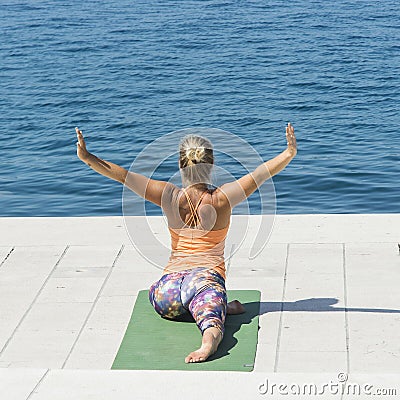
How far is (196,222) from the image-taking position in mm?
6266

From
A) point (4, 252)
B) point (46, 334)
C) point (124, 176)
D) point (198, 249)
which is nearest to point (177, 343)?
point (198, 249)

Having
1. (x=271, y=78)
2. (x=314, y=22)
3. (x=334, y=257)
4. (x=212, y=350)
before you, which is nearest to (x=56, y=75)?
Answer: (x=271, y=78)

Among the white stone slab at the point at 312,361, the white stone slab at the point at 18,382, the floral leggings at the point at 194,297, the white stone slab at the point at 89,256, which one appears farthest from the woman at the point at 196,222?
the white stone slab at the point at 89,256

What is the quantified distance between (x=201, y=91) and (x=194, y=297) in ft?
41.2

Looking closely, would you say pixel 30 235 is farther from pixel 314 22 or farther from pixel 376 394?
pixel 314 22

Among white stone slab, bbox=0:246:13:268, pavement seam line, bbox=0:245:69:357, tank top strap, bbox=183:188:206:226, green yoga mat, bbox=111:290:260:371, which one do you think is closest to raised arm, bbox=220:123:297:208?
tank top strap, bbox=183:188:206:226

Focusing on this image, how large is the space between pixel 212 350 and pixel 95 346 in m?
0.79

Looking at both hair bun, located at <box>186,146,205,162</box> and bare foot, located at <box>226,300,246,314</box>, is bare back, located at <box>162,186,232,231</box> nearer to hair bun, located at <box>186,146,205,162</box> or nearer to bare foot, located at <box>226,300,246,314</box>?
hair bun, located at <box>186,146,205,162</box>

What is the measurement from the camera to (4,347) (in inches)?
240

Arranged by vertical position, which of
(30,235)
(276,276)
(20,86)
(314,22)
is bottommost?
(276,276)

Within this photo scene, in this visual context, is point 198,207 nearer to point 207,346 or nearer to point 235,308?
point 235,308

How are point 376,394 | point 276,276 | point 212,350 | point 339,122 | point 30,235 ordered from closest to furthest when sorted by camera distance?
point 376,394, point 212,350, point 276,276, point 30,235, point 339,122

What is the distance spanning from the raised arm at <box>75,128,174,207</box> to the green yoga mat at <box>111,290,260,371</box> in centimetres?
82

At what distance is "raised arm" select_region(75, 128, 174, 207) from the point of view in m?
5.87
